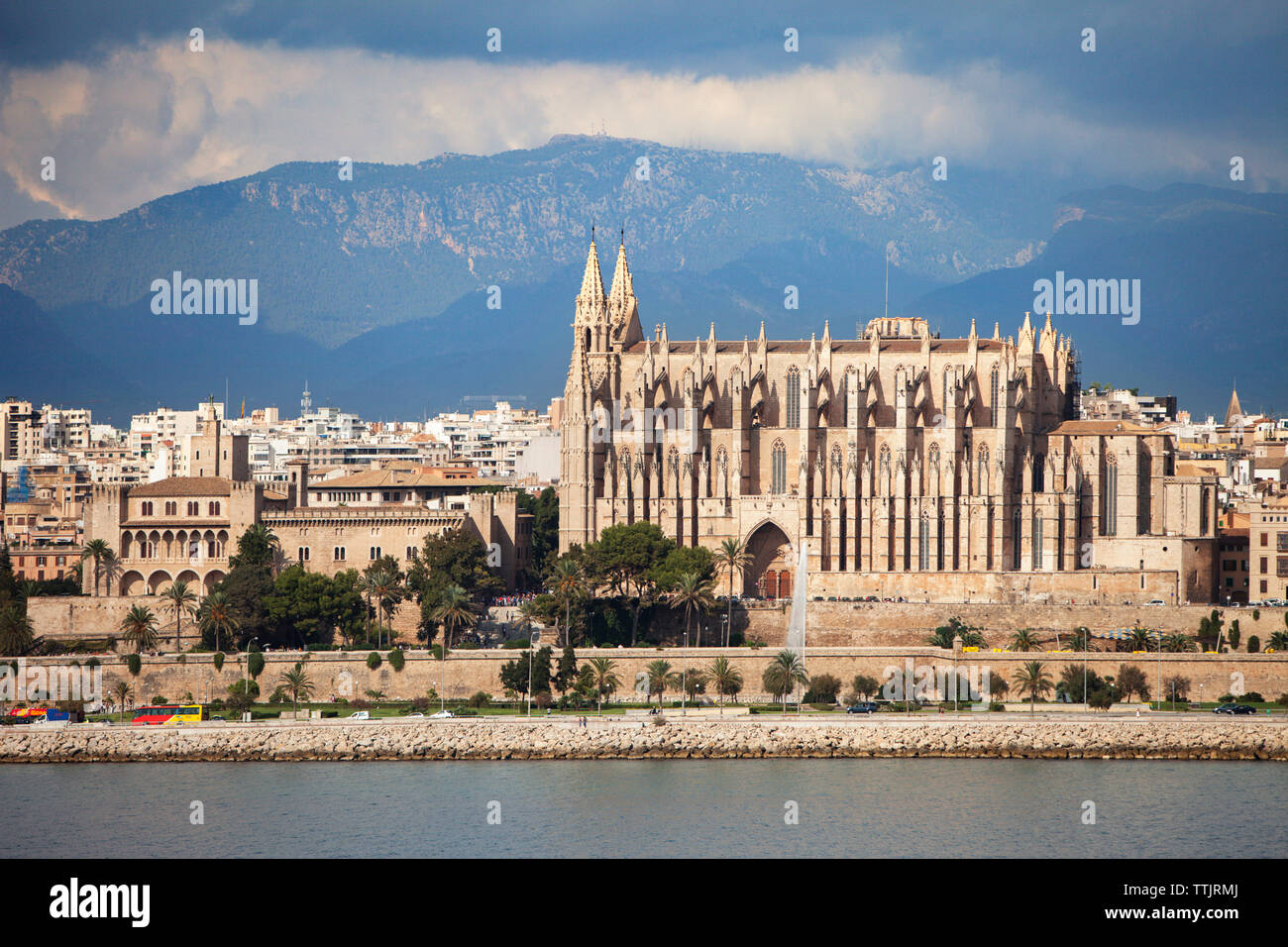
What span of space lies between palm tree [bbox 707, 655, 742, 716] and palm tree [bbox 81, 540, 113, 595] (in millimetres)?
26739

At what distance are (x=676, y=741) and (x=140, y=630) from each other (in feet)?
74.4

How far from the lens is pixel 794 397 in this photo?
281 ft

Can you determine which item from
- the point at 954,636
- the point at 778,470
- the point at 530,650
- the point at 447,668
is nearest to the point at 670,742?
the point at 530,650

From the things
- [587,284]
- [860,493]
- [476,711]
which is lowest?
[476,711]

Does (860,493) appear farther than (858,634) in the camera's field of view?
Yes

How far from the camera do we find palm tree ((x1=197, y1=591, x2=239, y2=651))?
6856 cm

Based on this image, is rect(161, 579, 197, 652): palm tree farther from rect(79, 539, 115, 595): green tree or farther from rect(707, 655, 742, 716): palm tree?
rect(707, 655, 742, 716): palm tree

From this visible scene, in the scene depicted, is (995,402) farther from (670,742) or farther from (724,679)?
(670,742)

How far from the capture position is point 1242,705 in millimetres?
61312

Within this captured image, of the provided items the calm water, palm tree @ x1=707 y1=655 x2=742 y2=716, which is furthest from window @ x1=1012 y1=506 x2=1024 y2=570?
the calm water

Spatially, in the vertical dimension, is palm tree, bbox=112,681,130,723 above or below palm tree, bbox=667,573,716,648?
below
